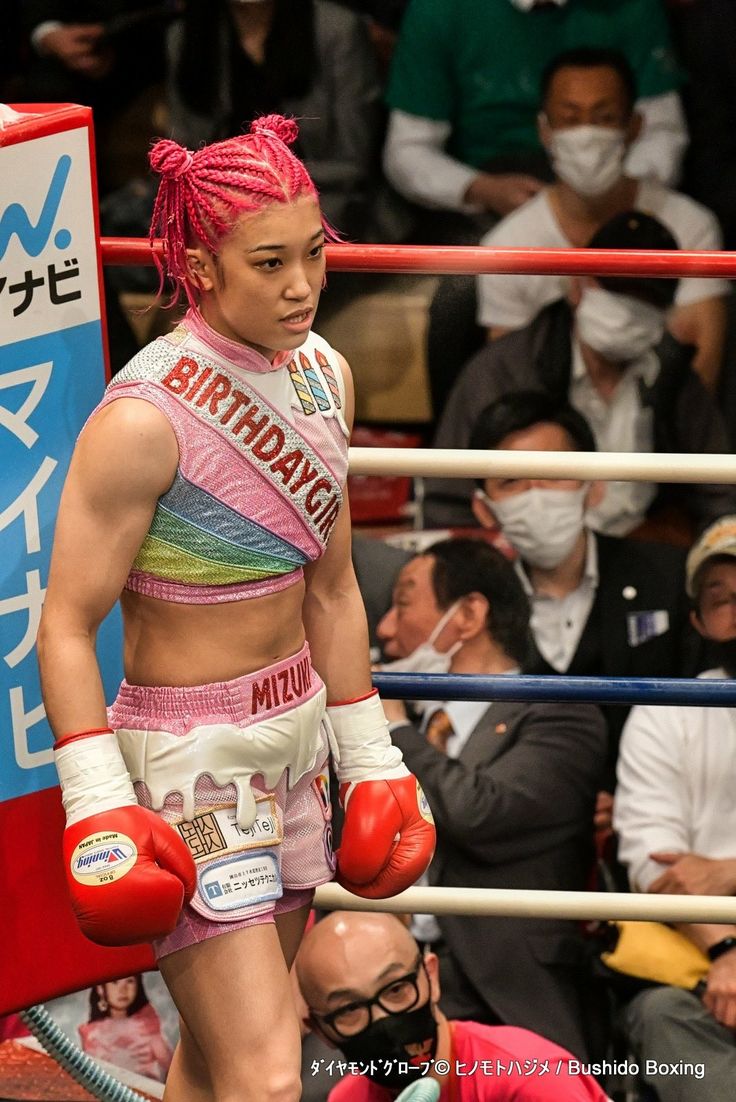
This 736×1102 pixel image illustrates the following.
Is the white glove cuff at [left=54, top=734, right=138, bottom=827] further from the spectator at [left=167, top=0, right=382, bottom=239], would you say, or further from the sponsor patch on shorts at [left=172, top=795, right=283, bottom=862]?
the spectator at [left=167, top=0, right=382, bottom=239]

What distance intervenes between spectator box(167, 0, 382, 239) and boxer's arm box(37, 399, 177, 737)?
186 cm

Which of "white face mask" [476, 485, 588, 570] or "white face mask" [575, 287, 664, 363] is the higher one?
"white face mask" [575, 287, 664, 363]

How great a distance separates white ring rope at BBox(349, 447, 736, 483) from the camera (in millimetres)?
1710

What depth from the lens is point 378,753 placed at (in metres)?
1.56

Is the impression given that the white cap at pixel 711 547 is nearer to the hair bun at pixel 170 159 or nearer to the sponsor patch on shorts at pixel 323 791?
the sponsor patch on shorts at pixel 323 791

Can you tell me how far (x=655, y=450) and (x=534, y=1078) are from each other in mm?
1264

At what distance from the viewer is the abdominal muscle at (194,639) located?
1408mm

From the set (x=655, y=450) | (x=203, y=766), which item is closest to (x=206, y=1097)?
(x=203, y=766)

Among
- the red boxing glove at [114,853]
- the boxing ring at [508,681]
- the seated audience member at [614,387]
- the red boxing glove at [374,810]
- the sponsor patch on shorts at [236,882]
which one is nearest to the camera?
the red boxing glove at [114,853]

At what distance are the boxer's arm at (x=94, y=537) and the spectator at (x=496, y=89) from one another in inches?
74.3

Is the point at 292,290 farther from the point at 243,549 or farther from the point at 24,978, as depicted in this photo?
the point at 24,978

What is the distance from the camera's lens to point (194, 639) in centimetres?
141

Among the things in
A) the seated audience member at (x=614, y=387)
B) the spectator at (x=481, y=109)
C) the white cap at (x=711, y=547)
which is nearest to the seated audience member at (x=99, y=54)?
the spectator at (x=481, y=109)

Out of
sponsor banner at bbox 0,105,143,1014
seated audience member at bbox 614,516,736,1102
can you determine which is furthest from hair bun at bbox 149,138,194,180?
seated audience member at bbox 614,516,736,1102
